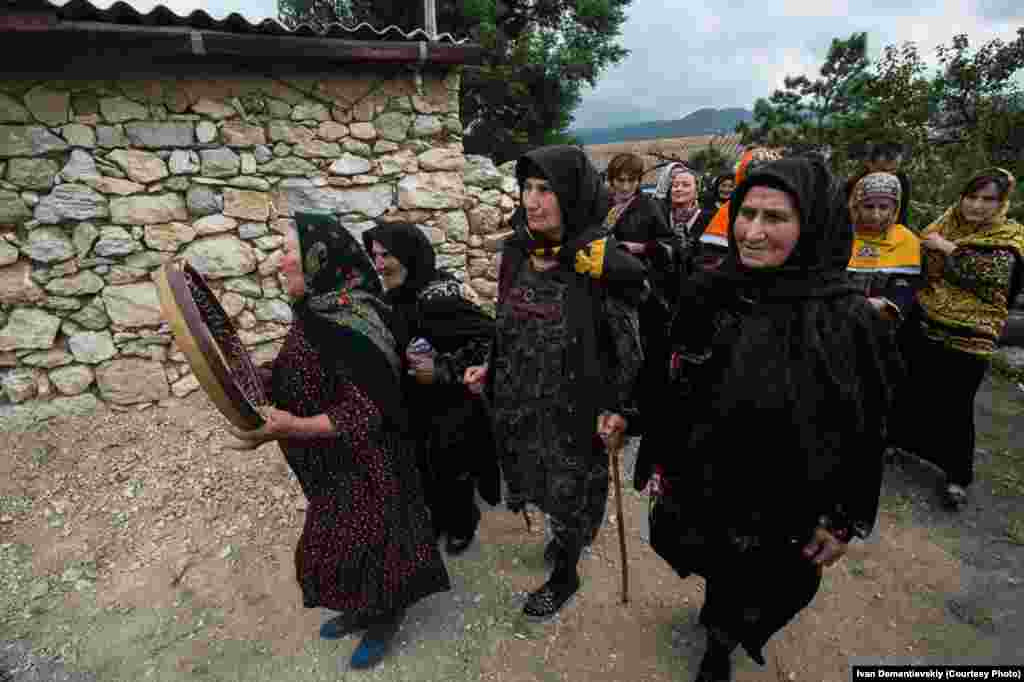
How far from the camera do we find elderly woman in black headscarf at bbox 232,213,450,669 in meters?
1.74

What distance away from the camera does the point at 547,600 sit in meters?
2.47

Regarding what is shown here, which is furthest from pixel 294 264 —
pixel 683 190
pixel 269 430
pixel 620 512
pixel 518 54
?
pixel 518 54

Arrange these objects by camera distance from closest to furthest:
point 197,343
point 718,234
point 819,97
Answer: point 197,343 → point 718,234 → point 819,97

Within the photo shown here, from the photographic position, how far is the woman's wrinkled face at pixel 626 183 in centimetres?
396

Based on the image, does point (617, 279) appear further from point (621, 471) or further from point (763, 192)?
point (621, 471)

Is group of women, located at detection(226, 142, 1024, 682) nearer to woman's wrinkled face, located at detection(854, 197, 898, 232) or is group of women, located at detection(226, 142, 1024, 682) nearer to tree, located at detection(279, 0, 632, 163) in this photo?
woman's wrinkled face, located at detection(854, 197, 898, 232)

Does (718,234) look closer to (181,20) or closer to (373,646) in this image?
(373,646)

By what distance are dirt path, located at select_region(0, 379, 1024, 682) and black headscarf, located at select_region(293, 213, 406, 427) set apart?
137 centimetres

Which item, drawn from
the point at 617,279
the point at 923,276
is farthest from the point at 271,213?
the point at 923,276

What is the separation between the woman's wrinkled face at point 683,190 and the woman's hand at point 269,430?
3880mm

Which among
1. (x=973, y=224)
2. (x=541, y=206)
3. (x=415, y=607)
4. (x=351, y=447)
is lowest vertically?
(x=415, y=607)

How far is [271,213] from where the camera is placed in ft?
14.1

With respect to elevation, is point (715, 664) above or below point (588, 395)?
below

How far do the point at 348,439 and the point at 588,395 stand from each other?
3.31ft
